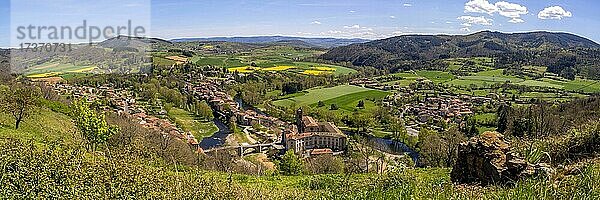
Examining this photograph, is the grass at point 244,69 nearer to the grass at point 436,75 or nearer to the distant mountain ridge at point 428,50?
the distant mountain ridge at point 428,50

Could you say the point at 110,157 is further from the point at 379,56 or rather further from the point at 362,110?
the point at 379,56

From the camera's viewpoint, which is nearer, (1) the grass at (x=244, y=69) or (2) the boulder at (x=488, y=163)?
(2) the boulder at (x=488, y=163)

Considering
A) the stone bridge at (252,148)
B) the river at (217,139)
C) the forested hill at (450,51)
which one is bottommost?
the river at (217,139)

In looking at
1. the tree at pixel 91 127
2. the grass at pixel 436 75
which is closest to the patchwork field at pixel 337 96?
the grass at pixel 436 75

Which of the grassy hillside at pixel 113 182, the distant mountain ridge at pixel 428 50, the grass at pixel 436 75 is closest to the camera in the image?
the grassy hillside at pixel 113 182

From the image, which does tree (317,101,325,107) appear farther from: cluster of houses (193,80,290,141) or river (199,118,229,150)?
river (199,118,229,150)

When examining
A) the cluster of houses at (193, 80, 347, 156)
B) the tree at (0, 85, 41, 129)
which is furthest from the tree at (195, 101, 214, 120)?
the tree at (0, 85, 41, 129)

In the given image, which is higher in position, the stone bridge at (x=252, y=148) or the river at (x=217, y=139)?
the stone bridge at (x=252, y=148)

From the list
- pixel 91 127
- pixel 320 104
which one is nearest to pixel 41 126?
pixel 91 127

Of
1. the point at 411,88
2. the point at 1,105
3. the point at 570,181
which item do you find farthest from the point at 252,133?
the point at 570,181
